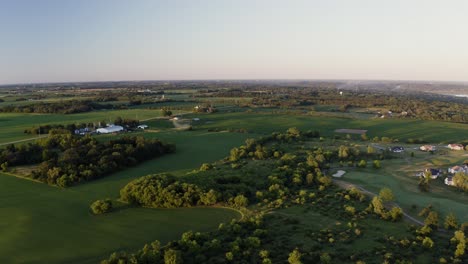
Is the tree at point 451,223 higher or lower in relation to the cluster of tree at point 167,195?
lower

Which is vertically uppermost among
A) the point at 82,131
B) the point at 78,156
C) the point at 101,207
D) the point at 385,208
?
the point at 78,156

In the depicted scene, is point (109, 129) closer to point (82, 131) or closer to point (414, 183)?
point (82, 131)

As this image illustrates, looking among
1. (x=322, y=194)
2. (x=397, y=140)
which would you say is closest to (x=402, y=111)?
(x=397, y=140)

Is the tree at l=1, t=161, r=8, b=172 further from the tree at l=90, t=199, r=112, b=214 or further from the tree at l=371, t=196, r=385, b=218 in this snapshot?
Answer: the tree at l=371, t=196, r=385, b=218

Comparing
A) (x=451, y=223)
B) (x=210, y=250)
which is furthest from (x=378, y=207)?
(x=210, y=250)

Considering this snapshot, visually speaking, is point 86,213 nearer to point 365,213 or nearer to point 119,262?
point 119,262

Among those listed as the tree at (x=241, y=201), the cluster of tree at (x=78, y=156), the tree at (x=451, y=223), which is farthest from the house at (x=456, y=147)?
the cluster of tree at (x=78, y=156)

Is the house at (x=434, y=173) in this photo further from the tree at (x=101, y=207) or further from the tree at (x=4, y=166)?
the tree at (x=4, y=166)
